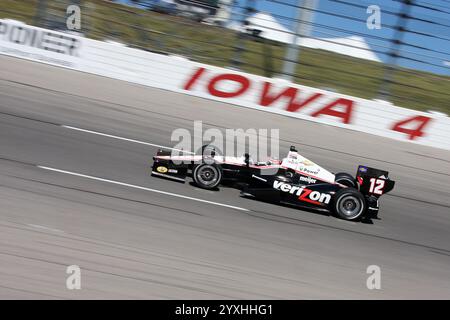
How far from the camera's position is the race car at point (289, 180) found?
7.62 metres

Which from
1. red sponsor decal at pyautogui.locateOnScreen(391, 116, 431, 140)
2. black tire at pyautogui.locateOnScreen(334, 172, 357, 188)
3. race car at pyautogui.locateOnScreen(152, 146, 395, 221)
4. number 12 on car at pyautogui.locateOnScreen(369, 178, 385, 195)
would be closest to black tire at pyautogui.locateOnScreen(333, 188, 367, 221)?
race car at pyautogui.locateOnScreen(152, 146, 395, 221)

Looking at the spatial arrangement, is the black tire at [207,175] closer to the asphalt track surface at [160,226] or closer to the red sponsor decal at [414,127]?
the asphalt track surface at [160,226]

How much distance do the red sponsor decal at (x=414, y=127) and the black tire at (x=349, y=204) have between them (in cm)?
484

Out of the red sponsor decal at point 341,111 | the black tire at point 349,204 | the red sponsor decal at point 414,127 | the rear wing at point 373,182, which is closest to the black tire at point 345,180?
the rear wing at point 373,182

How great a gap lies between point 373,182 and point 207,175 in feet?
7.48

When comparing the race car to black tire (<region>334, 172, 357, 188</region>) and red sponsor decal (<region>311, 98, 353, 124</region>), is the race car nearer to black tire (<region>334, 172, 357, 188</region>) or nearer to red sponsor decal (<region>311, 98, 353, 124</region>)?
black tire (<region>334, 172, 357, 188</region>)

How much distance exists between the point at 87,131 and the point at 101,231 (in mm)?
3854

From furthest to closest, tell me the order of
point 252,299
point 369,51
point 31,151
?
point 369,51
point 31,151
point 252,299

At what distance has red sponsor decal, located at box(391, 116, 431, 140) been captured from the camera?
11.9 meters

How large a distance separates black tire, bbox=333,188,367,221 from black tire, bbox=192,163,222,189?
5.34 feet

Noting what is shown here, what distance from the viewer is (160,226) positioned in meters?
6.45

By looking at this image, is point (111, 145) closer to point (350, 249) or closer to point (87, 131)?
point (87, 131)

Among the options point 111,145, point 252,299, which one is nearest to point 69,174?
point 111,145

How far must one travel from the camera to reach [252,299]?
5.32m
